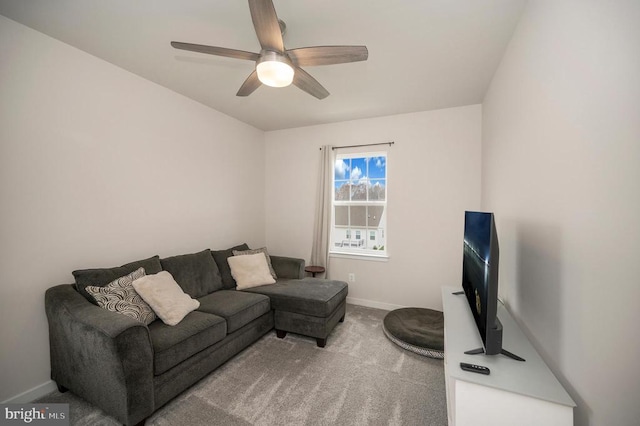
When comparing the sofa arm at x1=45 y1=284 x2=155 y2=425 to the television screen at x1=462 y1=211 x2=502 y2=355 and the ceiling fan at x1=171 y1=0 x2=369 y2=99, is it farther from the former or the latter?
the television screen at x1=462 y1=211 x2=502 y2=355

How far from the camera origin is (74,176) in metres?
2.12

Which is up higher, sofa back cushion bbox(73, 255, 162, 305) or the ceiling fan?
the ceiling fan

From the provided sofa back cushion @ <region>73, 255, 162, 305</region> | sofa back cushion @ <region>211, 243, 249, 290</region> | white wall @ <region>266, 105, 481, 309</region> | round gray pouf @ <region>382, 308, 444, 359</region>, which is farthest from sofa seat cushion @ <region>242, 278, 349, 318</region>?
sofa back cushion @ <region>73, 255, 162, 305</region>

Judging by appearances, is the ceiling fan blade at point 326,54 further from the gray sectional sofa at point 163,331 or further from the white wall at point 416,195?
the white wall at point 416,195

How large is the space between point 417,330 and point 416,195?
1.72 metres

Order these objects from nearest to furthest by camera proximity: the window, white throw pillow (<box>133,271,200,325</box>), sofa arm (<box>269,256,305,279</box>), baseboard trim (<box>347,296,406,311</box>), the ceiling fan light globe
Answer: the ceiling fan light globe
white throw pillow (<box>133,271,200,325</box>)
sofa arm (<box>269,256,305,279</box>)
baseboard trim (<box>347,296,406,311</box>)
the window

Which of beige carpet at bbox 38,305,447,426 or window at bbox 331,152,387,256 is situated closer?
beige carpet at bbox 38,305,447,426

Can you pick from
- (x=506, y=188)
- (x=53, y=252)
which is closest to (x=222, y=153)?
(x=53, y=252)

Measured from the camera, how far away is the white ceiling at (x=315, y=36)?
5.39 feet

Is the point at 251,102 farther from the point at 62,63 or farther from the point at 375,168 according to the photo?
the point at 375,168

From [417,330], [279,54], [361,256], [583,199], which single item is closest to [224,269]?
[361,256]

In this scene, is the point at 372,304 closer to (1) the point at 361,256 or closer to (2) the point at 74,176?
(1) the point at 361,256

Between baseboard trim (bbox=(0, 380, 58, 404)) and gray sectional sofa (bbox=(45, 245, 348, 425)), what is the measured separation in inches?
2.6

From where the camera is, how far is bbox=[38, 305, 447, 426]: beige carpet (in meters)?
1.71
